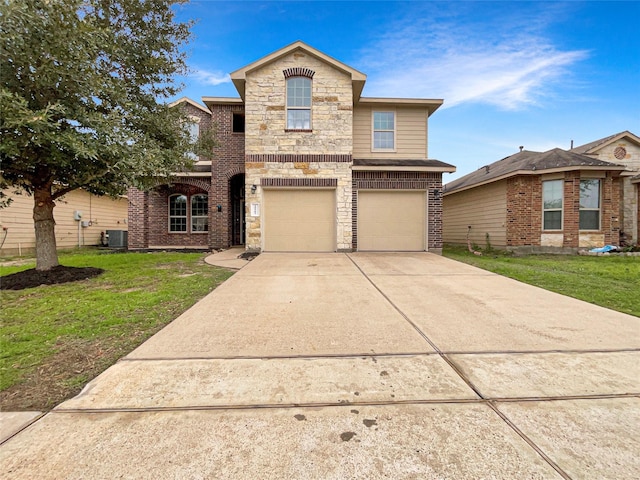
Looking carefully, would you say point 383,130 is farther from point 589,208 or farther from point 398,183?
point 589,208

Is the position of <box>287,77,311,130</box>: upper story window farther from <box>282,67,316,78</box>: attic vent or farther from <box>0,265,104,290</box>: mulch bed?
<box>0,265,104,290</box>: mulch bed

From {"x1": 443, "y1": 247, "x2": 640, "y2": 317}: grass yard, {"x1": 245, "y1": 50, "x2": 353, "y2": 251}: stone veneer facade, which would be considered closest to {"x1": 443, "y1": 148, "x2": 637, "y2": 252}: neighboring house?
{"x1": 443, "y1": 247, "x2": 640, "y2": 317}: grass yard

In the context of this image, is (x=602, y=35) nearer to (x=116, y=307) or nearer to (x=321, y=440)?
(x=321, y=440)

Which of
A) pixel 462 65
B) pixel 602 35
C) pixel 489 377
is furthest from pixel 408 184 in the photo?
pixel 602 35

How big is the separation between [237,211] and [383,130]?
7.46 m

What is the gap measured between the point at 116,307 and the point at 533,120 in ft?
71.9

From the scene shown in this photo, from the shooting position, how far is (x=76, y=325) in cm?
367

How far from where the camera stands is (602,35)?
11.5 metres

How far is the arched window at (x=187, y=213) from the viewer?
13.4m

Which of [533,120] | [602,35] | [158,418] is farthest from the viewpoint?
[533,120]

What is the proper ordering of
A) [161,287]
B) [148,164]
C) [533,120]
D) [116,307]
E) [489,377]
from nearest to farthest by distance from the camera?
1. [489,377]
2. [116,307]
3. [161,287]
4. [148,164]
5. [533,120]

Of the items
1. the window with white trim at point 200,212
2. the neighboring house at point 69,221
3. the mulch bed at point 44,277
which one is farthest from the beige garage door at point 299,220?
the neighboring house at point 69,221

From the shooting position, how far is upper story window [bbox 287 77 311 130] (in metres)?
10.4

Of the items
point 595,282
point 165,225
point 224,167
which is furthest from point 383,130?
point 165,225
